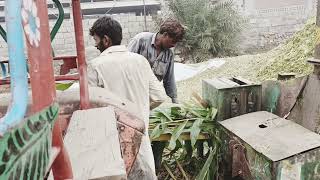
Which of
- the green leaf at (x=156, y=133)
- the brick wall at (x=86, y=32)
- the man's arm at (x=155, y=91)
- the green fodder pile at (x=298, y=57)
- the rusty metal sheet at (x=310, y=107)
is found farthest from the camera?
the brick wall at (x=86, y=32)

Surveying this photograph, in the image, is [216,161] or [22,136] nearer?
[22,136]

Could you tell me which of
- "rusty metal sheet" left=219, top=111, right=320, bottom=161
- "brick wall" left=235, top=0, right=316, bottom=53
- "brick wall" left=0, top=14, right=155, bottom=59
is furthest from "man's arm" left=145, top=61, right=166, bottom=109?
"brick wall" left=235, top=0, right=316, bottom=53

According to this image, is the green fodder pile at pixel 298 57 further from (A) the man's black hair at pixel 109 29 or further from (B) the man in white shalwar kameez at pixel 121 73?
(A) the man's black hair at pixel 109 29

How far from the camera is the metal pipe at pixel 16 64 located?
0.58 metres

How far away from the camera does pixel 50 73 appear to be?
69cm

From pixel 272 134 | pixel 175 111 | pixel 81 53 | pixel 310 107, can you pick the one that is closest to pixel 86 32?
pixel 175 111

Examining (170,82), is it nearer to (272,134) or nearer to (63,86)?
(272,134)

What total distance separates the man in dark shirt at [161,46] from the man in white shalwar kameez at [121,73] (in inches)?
47.7

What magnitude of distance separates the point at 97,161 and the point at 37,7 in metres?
0.35

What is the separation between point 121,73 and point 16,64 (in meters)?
1.87

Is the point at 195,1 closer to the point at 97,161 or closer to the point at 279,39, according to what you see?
the point at 279,39

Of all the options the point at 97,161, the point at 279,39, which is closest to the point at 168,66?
the point at 97,161

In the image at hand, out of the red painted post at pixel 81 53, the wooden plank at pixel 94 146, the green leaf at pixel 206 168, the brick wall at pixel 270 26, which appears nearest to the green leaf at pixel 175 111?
the green leaf at pixel 206 168

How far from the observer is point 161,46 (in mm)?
4062
